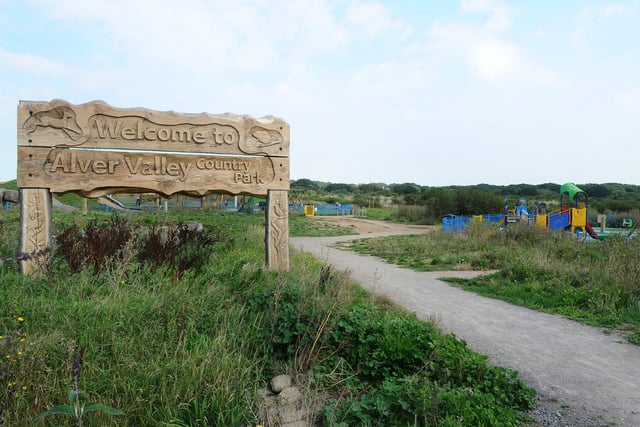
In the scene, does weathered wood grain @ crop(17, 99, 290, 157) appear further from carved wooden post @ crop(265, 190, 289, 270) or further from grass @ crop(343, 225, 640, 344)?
grass @ crop(343, 225, 640, 344)

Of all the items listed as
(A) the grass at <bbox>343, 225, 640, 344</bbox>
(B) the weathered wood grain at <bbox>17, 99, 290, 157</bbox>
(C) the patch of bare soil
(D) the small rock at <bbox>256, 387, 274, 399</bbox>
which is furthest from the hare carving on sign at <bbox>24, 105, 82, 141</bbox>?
(C) the patch of bare soil

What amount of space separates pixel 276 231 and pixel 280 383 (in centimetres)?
407

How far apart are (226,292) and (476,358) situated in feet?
9.49

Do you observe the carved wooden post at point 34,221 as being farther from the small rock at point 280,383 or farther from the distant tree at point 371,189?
the distant tree at point 371,189

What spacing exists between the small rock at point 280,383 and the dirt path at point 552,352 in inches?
76.3

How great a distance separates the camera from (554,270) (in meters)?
8.44

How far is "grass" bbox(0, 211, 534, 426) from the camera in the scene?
3045 millimetres

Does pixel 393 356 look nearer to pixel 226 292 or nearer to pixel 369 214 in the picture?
pixel 226 292

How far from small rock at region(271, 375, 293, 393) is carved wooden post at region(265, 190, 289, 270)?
3.81 metres

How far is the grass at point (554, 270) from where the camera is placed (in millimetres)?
6384

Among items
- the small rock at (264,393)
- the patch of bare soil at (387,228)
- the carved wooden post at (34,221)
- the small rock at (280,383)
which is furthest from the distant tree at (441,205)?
the small rock at (264,393)

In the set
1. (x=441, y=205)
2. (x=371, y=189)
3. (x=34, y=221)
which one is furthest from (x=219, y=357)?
(x=371, y=189)

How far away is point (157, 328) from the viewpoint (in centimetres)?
387

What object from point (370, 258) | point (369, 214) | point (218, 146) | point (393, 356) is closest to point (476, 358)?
point (393, 356)
